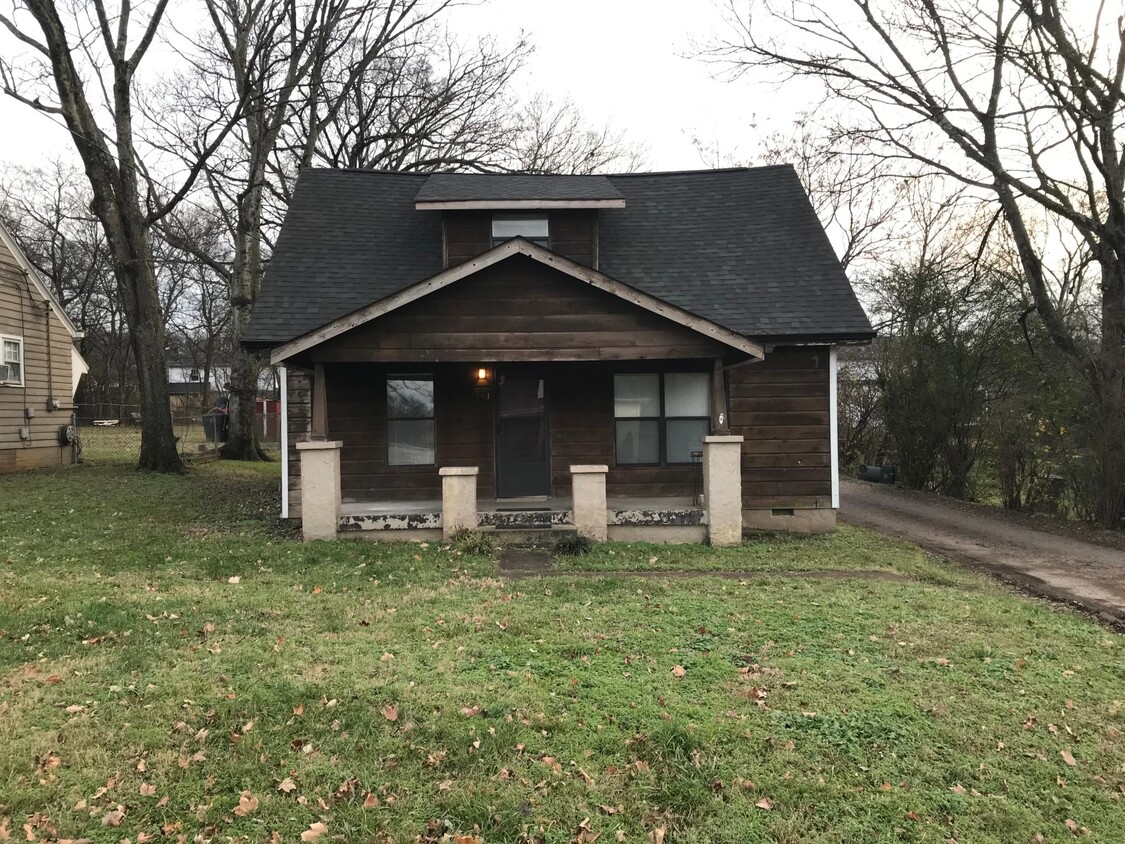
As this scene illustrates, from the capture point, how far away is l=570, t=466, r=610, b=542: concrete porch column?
30.5 feet

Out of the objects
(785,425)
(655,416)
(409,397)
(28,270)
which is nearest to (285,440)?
(409,397)

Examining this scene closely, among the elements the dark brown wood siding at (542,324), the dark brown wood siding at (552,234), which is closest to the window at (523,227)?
the dark brown wood siding at (552,234)

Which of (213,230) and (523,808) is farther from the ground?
(213,230)

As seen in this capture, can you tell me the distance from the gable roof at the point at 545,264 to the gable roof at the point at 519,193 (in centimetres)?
315

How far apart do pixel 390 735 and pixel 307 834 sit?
0.83m

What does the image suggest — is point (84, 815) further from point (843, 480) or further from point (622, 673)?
point (843, 480)

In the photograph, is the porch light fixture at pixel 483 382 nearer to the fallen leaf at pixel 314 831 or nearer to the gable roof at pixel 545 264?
the gable roof at pixel 545 264

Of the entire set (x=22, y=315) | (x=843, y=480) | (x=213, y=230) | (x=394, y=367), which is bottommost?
(x=843, y=480)

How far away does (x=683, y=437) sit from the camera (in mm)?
11352

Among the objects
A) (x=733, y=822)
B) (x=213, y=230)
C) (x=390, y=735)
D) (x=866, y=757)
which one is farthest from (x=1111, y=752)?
(x=213, y=230)

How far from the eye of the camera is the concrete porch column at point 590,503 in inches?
366

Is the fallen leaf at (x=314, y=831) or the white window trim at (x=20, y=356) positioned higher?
the white window trim at (x=20, y=356)

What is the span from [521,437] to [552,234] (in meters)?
3.71

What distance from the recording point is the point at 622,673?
4801 mm
